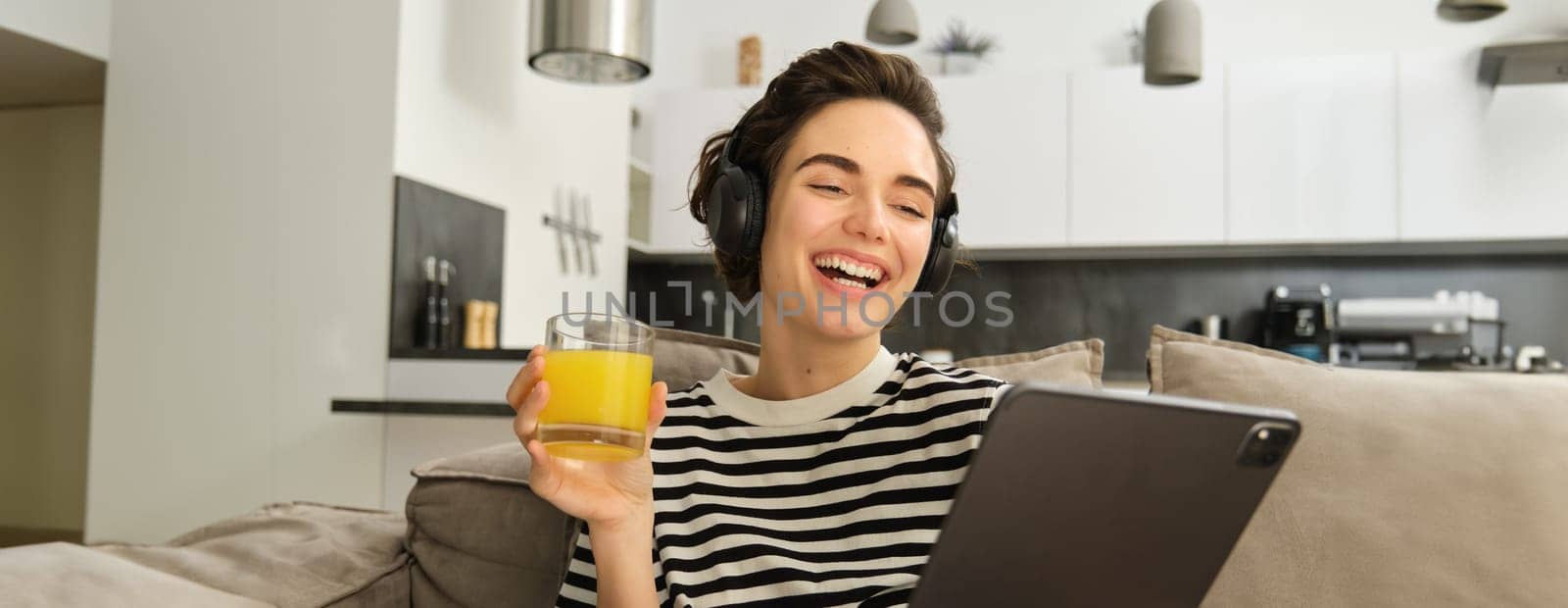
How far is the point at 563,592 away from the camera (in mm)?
1287

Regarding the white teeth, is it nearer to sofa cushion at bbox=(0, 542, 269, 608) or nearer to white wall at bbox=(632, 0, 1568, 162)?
sofa cushion at bbox=(0, 542, 269, 608)

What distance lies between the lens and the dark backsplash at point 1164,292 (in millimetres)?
4797

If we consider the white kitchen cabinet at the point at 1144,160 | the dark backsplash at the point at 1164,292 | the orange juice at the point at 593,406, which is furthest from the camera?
the dark backsplash at the point at 1164,292

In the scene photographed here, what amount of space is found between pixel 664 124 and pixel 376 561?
155 inches

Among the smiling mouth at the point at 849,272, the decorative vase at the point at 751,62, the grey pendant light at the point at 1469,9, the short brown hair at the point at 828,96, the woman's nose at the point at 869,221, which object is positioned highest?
the decorative vase at the point at 751,62

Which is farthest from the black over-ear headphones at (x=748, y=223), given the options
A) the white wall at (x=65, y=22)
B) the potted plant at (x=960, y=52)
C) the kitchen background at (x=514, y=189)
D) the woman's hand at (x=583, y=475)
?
the potted plant at (x=960, y=52)

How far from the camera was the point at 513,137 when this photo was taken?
386 cm

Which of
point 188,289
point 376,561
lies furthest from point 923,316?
point 376,561

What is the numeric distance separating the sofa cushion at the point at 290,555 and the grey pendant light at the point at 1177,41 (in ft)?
8.65

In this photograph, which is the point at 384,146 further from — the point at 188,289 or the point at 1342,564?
the point at 1342,564

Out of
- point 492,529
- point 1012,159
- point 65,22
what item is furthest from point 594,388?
point 1012,159

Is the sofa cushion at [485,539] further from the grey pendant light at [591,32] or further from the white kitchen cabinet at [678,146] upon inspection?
the white kitchen cabinet at [678,146]

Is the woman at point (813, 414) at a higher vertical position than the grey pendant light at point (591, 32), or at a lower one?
lower

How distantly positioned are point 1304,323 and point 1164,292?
0.60m
